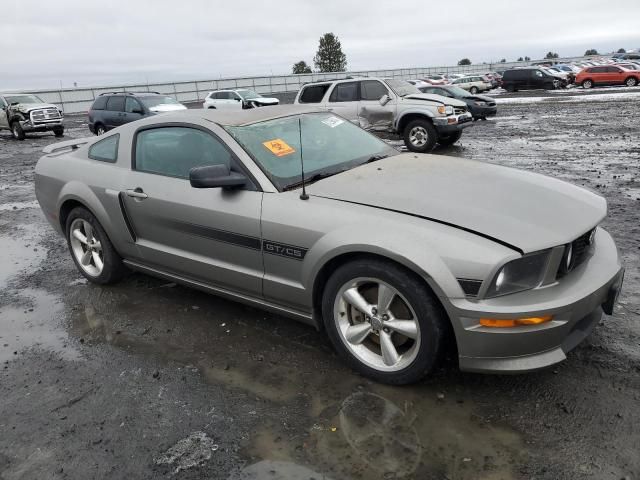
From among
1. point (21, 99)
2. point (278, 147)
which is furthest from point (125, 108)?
point (278, 147)

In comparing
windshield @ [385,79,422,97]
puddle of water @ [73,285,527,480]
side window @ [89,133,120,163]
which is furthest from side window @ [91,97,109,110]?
puddle of water @ [73,285,527,480]

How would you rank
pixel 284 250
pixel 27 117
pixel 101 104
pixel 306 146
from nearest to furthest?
pixel 284 250 < pixel 306 146 < pixel 101 104 < pixel 27 117

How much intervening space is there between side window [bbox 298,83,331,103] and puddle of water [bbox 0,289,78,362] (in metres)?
9.25

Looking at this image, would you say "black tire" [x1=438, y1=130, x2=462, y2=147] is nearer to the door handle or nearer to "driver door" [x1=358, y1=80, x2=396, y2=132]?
"driver door" [x1=358, y1=80, x2=396, y2=132]

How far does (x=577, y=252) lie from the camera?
281cm

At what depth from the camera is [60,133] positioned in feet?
67.4

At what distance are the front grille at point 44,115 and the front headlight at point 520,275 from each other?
2104 centimetres

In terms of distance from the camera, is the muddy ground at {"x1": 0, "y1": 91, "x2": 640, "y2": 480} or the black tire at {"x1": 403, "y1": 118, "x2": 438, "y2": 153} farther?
the black tire at {"x1": 403, "y1": 118, "x2": 438, "y2": 153}

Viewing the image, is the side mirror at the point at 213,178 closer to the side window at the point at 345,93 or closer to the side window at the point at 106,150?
the side window at the point at 106,150

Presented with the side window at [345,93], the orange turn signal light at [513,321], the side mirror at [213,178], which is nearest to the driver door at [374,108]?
the side window at [345,93]

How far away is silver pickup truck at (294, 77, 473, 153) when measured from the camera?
1159 centimetres

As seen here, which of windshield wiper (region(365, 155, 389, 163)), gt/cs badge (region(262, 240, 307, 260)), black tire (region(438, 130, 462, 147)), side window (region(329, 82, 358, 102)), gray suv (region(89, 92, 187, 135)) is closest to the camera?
gt/cs badge (region(262, 240, 307, 260))

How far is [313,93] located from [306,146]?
953 cm

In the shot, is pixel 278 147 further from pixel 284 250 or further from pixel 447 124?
pixel 447 124
